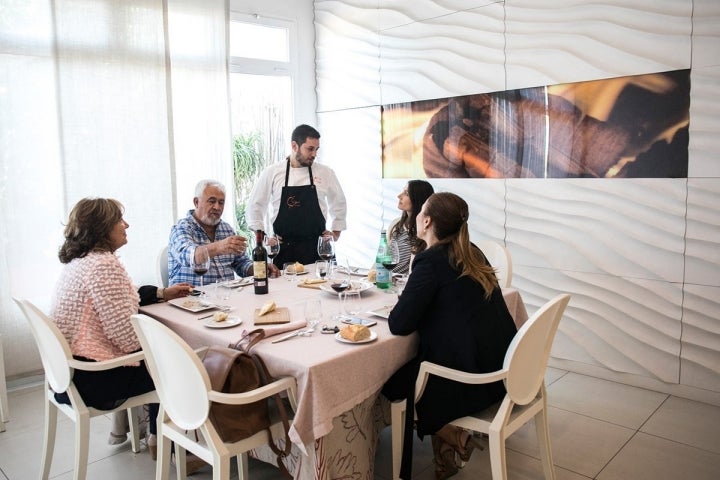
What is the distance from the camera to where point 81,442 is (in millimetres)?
2420

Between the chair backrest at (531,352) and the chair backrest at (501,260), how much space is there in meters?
1.06

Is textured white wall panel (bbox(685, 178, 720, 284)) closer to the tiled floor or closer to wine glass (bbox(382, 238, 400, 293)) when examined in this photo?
the tiled floor

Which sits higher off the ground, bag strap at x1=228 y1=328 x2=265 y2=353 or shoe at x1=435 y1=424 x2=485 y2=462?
bag strap at x1=228 y1=328 x2=265 y2=353

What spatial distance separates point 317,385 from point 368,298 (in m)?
0.92

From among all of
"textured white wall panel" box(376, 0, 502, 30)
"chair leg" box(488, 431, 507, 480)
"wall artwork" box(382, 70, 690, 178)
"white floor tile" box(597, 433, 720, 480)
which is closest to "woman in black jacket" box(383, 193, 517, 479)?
"chair leg" box(488, 431, 507, 480)

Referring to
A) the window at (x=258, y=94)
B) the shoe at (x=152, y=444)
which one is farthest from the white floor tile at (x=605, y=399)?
the window at (x=258, y=94)

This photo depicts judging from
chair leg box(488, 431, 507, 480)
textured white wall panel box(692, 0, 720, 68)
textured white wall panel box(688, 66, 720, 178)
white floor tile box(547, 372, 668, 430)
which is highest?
textured white wall panel box(692, 0, 720, 68)

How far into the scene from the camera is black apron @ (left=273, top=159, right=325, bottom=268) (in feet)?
13.8

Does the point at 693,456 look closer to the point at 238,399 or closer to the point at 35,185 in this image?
the point at 238,399

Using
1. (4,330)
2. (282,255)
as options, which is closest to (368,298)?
(282,255)

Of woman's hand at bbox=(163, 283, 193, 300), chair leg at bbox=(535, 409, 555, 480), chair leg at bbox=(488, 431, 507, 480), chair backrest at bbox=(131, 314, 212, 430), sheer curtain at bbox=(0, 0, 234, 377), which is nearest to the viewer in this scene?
chair backrest at bbox=(131, 314, 212, 430)

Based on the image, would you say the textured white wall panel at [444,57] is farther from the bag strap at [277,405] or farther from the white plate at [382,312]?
the bag strap at [277,405]

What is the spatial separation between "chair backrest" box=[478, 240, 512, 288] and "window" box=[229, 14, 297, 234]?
2.48 meters

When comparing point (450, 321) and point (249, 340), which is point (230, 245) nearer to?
point (249, 340)
